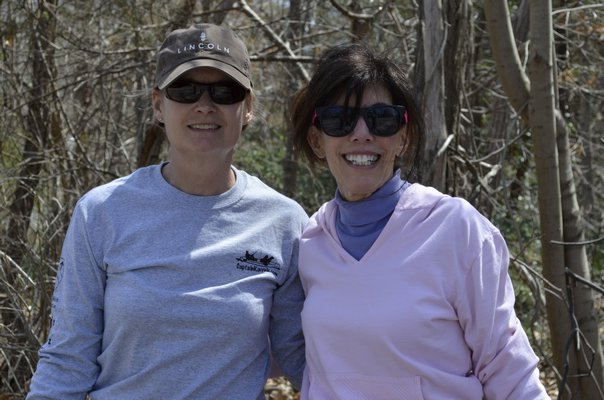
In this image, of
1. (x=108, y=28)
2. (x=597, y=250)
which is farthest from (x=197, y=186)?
(x=597, y=250)

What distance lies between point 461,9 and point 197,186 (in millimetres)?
2268

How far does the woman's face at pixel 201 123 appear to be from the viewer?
2557mm

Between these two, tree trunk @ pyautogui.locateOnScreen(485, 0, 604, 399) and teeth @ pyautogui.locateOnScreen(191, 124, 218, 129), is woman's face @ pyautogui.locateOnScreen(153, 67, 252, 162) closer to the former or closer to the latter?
teeth @ pyautogui.locateOnScreen(191, 124, 218, 129)

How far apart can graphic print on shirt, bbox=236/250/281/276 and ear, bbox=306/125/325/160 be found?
0.38m

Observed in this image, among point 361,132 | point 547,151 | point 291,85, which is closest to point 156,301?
point 361,132

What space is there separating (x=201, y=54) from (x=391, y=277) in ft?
2.75

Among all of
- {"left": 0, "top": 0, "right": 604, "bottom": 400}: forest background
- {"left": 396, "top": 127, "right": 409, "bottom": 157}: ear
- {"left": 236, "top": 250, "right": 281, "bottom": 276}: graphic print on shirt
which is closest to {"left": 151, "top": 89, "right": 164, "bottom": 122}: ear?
{"left": 0, "top": 0, "right": 604, "bottom": 400}: forest background

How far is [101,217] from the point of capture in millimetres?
2520

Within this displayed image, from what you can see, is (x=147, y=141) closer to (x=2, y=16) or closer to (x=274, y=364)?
(x=2, y=16)

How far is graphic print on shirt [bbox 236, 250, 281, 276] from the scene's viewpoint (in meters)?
2.57

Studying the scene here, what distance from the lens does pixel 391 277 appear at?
2.38 metres

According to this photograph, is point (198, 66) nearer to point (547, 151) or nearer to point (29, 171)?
point (547, 151)

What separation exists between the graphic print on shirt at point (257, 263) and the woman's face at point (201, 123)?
30cm

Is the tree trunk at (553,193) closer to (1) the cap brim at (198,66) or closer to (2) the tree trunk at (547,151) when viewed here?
(2) the tree trunk at (547,151)
